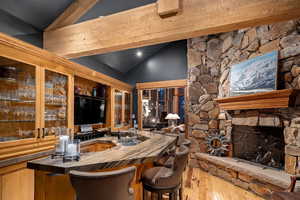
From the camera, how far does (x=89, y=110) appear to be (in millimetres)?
3629

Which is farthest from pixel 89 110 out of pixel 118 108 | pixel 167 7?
pixel 167 7

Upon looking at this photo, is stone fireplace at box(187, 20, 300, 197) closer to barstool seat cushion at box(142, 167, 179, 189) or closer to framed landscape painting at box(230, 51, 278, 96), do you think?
framed landscape painting at box(230, 51, 278, 96)

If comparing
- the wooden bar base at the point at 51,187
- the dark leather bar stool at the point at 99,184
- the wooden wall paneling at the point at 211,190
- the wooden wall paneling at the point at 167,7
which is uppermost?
the wooden wall paneling at the point at 167,7

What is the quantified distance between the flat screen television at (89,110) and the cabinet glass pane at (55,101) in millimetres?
438

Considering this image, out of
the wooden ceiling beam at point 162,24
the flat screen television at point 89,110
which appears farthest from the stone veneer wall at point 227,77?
the flat screen television at point 89,110

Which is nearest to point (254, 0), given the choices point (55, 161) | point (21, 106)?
point (55, 161)

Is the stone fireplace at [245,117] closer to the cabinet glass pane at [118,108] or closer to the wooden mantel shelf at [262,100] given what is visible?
the wooden mantel shelf at [262,100]

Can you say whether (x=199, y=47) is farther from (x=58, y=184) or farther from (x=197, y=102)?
(x=58, y=184)

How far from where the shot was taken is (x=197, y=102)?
454 centimetres

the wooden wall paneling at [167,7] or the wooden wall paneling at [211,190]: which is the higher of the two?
the wooden wall paneling at [167,7]

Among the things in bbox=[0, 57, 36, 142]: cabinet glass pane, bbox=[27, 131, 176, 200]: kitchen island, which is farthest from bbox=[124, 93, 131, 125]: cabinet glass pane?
bbox=[27, 131, 176, 200]: kitchen island

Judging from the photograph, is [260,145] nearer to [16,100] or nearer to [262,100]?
[262,100]

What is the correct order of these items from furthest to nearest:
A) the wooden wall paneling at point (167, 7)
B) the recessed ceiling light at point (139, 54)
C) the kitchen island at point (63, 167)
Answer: the recessed ceiling light at point (139, 54) → the wooden wall paneling at point (167, 7) → the kitchen island at point (63, 167)

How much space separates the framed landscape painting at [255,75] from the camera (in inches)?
111
